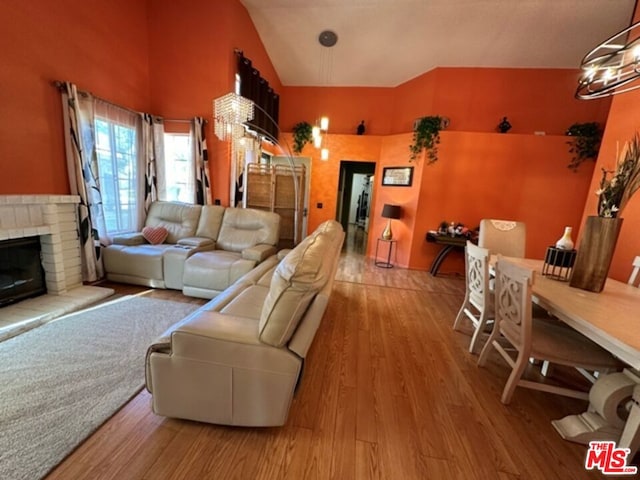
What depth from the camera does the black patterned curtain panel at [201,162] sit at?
383 centimetres

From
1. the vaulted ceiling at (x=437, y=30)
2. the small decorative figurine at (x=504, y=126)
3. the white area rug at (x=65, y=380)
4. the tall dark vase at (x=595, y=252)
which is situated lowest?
the white area rug at (x=65, y=380)

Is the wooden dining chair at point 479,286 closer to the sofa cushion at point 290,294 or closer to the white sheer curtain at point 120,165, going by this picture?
the sofa cushion at point 290,294

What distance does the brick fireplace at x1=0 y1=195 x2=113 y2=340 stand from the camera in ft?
7.57

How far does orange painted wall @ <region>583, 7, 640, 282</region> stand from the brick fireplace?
514 cm

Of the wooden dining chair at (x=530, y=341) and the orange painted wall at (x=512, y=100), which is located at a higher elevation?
the orange painted wall at (x=512, y=100)

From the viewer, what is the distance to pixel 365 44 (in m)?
4.60

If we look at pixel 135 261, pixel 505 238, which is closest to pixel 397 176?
→ pixel 505 238

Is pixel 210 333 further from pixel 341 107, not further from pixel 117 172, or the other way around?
pixel 341 107

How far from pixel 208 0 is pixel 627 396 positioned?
18.7ft

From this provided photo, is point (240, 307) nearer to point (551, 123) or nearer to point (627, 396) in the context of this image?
point (627, 396)

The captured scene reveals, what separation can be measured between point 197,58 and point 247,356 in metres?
4.29

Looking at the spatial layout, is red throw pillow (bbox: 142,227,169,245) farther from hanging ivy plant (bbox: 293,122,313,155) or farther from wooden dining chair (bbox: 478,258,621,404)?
wooden dining chair (bbox: 478,258,621,404)

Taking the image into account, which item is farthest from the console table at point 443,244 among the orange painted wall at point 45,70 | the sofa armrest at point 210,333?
the orange painted wall at point 45,70

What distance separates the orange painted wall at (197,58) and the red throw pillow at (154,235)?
3.19ft
